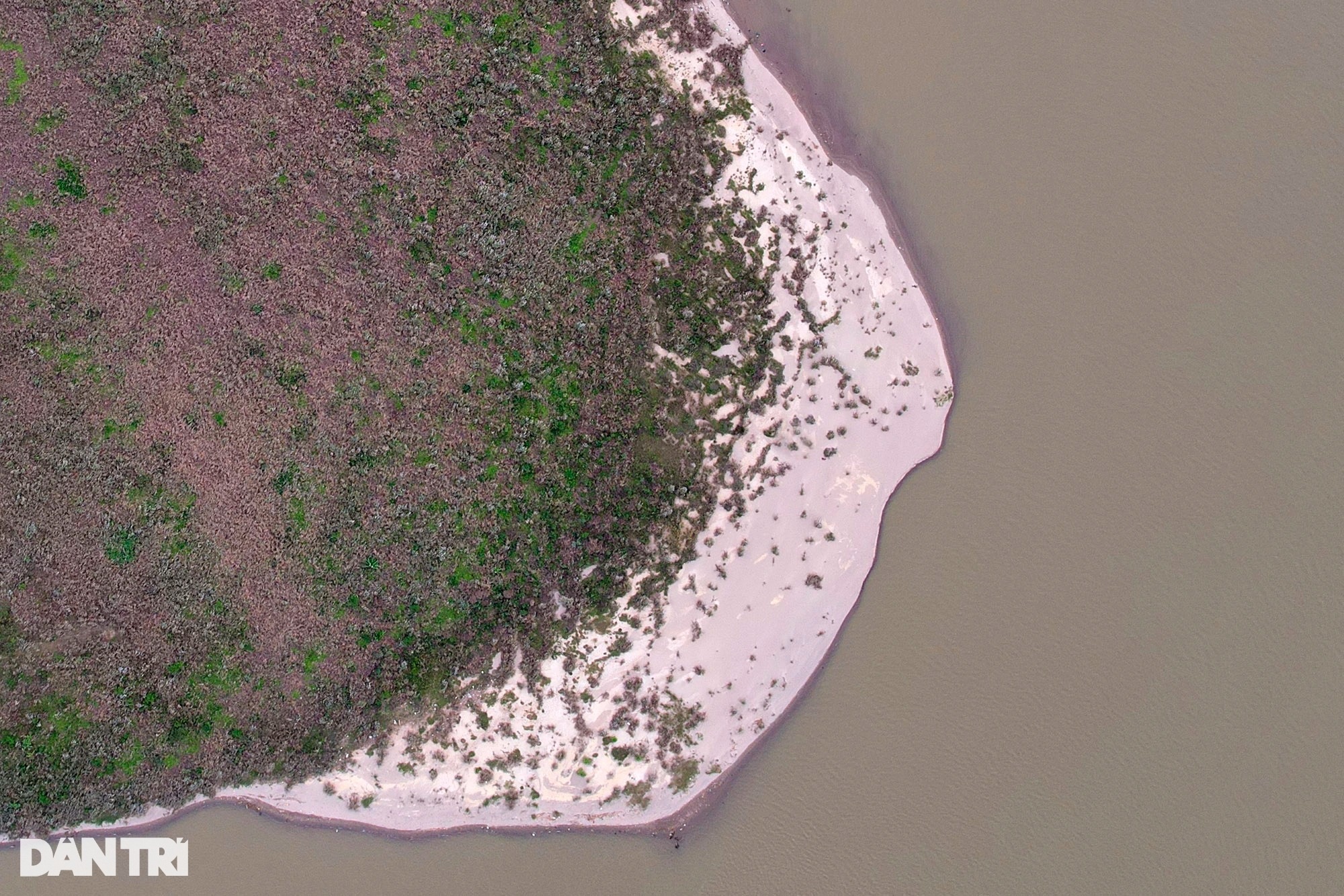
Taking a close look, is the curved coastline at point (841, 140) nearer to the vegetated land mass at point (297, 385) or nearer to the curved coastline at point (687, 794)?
the curved coastline at point (687, 794)

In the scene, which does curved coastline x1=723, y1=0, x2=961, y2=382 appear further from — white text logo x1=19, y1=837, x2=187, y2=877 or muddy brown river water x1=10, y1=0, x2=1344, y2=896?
white text logo x1=19, y1=837, x2=187, y2=877

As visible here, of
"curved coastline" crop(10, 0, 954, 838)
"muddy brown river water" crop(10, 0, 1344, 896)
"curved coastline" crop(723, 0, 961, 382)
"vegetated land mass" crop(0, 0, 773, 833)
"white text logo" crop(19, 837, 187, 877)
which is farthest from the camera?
"curved coastline" crop(723, 0, 961, 382)

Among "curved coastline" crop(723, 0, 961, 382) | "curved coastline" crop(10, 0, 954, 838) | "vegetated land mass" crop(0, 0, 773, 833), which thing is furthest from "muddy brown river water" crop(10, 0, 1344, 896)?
"vegetated land mass" crop(0, 0, 773, 833)

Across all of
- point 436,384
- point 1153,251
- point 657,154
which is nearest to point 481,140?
point 657,154

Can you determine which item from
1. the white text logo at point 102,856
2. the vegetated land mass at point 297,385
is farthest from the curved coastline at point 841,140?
the white text logo at point 102,856

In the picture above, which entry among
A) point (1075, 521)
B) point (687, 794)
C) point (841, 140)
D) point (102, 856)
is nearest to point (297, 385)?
point (102, 856)

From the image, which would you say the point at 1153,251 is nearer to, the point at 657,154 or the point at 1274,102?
the point at 1274,102
